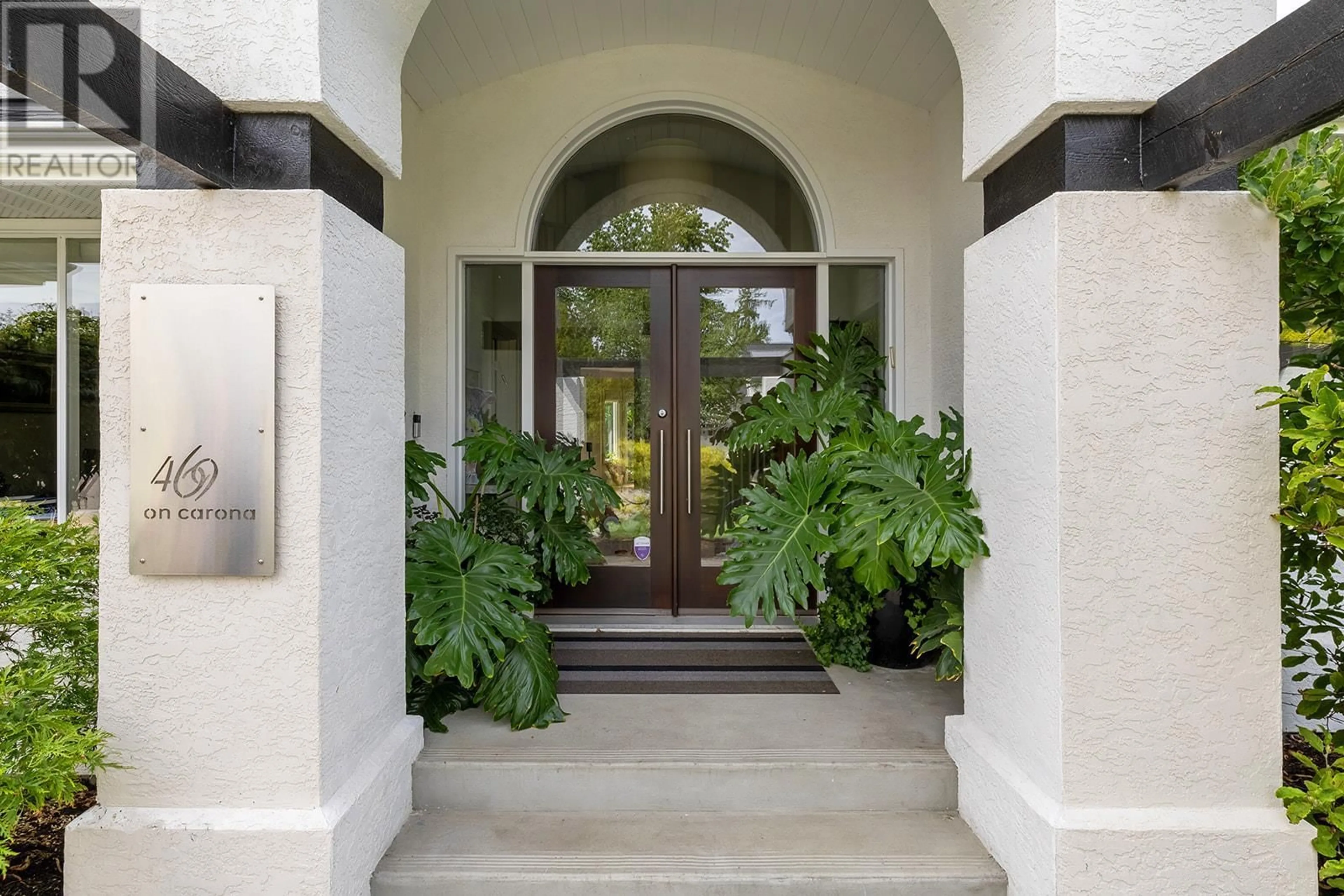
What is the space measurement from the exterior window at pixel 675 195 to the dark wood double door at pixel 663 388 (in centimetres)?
20

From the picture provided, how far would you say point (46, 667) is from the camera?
5.38ft

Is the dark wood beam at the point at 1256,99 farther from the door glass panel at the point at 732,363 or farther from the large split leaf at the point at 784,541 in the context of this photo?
the door glass panel at the point at 732,363

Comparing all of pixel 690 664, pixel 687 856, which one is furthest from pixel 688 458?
pixel 687 856

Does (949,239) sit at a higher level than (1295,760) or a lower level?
higher

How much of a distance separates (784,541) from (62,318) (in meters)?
4.00

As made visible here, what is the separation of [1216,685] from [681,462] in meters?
2.77

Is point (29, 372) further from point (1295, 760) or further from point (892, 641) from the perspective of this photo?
point (1295, 760)

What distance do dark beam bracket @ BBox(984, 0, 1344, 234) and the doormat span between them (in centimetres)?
205

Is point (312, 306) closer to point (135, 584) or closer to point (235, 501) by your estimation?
point (235, 501)

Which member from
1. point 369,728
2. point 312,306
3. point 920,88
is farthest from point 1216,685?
point 920,88

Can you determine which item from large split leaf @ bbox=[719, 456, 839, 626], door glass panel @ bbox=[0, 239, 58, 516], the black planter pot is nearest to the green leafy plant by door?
large split leaf @ bbox=[719, 456, 839, 626]

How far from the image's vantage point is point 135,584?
1698mm

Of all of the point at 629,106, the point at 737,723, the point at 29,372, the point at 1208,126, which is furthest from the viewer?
the point at 629,106

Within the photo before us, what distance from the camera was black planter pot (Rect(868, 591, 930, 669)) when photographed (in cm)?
313
